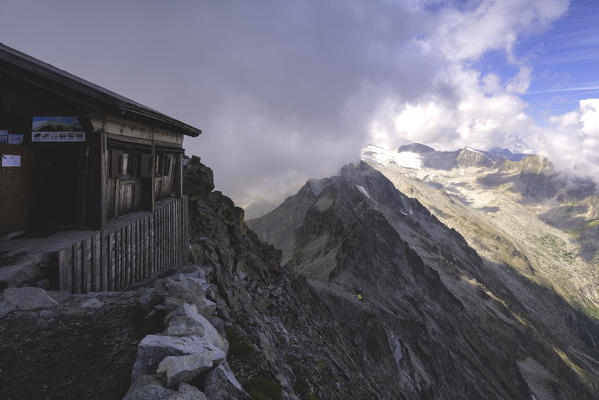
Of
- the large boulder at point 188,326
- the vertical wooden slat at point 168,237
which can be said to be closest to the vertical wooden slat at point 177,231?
the vertical wooden slat at point 168,237

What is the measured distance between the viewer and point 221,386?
3844 millimetres

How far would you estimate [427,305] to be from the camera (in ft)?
193

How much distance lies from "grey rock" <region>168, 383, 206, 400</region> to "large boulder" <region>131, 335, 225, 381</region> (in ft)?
1.82

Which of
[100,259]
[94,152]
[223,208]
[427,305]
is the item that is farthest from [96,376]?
[427,305]

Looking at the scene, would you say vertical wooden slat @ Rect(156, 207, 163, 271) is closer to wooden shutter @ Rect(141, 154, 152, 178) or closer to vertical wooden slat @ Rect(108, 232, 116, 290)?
wooden shutter @ Rect(141, 154, 152, 178)

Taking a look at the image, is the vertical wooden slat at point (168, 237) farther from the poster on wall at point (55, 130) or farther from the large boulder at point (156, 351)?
the large boulder at point (156, 351)

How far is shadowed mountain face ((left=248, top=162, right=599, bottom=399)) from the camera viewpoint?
137 feet

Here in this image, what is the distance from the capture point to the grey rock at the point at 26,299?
517 centimetres

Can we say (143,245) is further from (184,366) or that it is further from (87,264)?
(184,366)

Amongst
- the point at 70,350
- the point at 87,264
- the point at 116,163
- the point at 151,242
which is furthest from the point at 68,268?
the point at 151,242

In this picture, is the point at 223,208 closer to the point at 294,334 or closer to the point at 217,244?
the point at 217,244

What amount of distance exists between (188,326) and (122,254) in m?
4.51

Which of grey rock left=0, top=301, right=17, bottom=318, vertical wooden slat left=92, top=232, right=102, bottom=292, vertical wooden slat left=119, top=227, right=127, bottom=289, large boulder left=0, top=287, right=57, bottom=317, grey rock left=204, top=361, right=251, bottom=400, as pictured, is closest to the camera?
grey rock left=204, top=361, right=251, bottom=400

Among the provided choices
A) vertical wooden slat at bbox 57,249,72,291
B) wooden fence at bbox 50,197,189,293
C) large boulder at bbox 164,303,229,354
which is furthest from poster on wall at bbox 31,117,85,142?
large boulder at bbox 164,303,229,354
